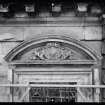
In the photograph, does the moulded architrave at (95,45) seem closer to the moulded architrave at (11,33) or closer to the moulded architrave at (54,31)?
the moulded architrave at (54,31)

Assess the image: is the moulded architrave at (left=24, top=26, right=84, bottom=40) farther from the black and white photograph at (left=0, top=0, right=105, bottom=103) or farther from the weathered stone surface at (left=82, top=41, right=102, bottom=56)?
the weathered stone surface at (left=82, top=41, right=102, bottom=56)

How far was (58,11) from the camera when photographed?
24.1 ft

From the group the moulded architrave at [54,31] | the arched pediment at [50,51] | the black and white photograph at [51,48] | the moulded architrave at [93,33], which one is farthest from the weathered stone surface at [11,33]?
the moulded architrave at [93,33]

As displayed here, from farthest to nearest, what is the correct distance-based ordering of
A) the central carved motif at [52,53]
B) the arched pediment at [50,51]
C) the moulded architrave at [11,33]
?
the moulded architrave at [11,33] → the central carved motif at [52,53] → the arched pediment at [50,51]

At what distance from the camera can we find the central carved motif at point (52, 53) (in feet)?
24.5

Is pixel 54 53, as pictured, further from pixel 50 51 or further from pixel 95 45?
pixel 95 45

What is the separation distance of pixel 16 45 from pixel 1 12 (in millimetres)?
980

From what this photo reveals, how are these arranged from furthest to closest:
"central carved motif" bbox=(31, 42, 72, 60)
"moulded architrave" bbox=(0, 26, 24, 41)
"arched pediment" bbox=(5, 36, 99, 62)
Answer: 1. "moulded architrave" bbox=(0, 26, 24, 41)
2. "central carved motif" bbox=(31, 42, 72, 60)
3. "arched pediment" bbox=(5, 36, 99, 62)

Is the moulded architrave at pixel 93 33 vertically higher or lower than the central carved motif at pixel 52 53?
higher

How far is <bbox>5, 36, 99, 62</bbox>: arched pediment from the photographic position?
7352 mm

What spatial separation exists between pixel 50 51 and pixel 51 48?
87 millimetres

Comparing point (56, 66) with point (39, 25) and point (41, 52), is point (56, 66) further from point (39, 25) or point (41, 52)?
point (39, 25)

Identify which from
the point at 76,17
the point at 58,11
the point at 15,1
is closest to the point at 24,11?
the point at 15,1

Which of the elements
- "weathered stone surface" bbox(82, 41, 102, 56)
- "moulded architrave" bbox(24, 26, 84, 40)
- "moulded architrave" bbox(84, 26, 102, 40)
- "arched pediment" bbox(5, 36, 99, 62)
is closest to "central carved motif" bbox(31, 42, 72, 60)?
"arched pediment" bbox(5, 36, 99, 62)
